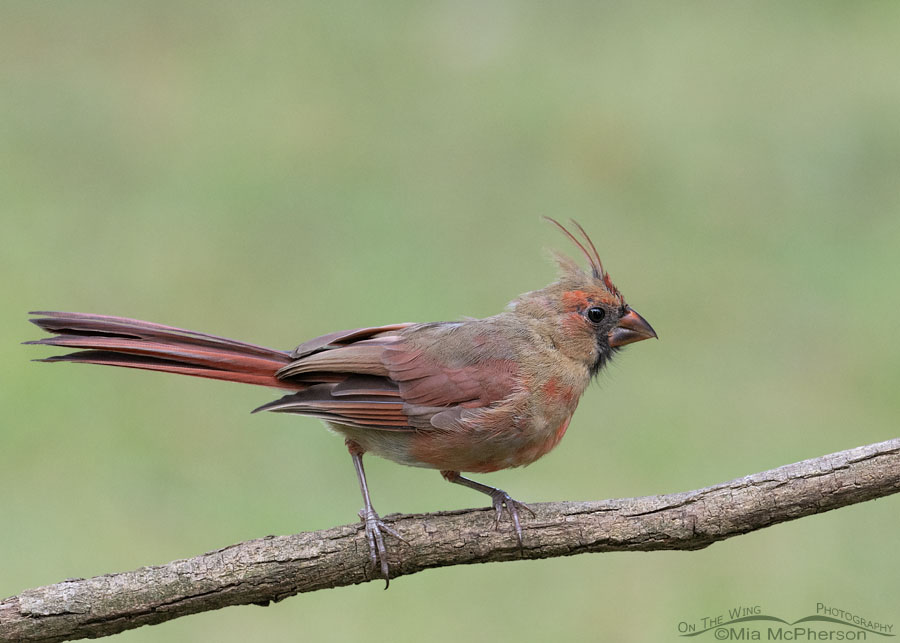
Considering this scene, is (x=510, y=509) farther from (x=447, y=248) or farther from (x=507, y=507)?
(x=447, y=248)

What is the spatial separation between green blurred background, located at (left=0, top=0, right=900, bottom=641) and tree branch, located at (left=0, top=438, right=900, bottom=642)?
2.04 m

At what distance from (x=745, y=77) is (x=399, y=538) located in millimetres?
6657

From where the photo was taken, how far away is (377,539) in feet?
10.8

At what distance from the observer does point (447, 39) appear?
930 cm

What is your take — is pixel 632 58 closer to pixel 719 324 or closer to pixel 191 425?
pixel 719 324

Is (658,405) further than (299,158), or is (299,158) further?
(299,158)

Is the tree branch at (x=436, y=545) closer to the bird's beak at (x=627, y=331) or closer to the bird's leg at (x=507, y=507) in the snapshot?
the bird's leg at (x=507, y=507)

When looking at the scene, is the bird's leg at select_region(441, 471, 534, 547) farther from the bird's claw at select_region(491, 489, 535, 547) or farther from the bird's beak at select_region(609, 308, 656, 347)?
the bird's beak at select_region(609, 308, 656, 347)

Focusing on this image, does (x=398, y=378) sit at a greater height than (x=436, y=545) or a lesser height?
greater

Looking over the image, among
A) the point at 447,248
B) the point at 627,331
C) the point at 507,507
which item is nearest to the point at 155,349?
the point at 507,507

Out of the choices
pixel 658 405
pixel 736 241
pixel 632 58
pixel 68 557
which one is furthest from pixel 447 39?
pixel 68 557

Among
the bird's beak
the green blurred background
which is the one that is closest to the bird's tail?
the bird's beak

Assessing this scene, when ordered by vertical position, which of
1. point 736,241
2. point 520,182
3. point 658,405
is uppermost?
point 520,182

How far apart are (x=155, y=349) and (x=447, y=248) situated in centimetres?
428
